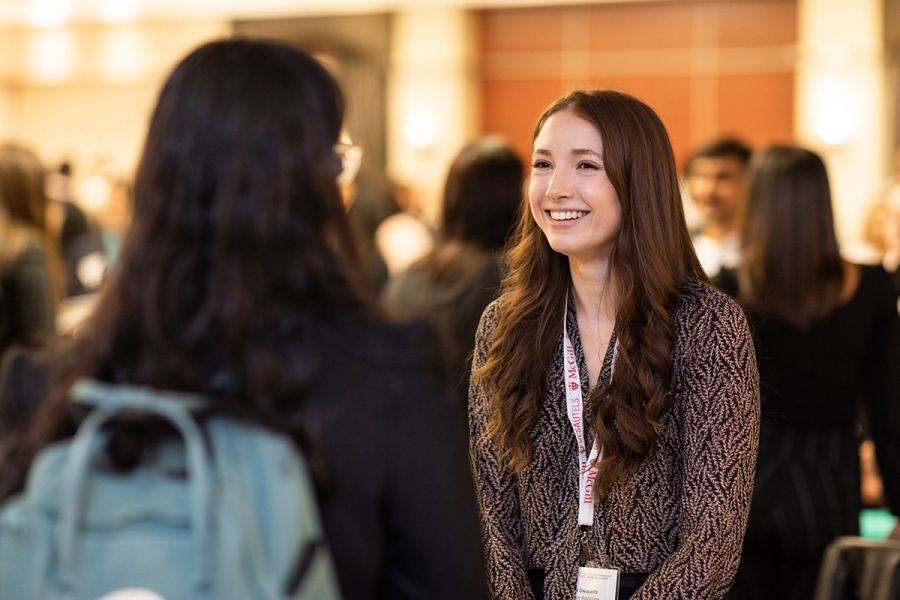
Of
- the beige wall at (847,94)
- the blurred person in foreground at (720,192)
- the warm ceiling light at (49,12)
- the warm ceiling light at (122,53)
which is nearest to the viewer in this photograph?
the blurred person in foreground at (720,192)

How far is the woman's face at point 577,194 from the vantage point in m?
1.78

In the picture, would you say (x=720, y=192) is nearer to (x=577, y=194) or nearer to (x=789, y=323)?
(x=789, y=323)

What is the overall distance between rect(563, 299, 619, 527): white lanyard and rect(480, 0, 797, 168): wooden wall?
315 inches

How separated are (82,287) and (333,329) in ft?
14.9

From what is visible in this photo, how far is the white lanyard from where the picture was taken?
67.7 inches

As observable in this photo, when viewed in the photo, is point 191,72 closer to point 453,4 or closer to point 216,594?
point 216,594

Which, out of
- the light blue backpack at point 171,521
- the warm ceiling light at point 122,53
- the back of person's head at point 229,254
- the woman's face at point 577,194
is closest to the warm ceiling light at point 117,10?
the warm ceiling light at point 122,53

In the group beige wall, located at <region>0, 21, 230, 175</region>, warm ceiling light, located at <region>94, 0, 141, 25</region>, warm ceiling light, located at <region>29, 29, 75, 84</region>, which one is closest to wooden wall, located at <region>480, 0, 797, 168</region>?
beige wall, located at <region>0, 21, 230, 175</region>

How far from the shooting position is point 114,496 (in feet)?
3.13

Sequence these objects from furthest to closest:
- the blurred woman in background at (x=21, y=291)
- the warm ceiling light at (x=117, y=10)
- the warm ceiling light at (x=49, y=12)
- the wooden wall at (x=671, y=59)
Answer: the warm ceiling light at (x=117, y=10) < the warm ceiling light at (x=49, y=12) < the wooden wall at (x=671, y=59) < the blurred woman in background at (x=21, y=291)

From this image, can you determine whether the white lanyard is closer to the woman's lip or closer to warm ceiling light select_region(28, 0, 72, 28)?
the woman's lip

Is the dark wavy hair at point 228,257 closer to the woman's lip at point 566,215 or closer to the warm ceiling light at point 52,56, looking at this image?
the woman's lip at point 566,215

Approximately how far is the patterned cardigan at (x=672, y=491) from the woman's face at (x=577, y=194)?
0.19 meters

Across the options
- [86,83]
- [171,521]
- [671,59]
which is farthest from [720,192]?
[86,83]
